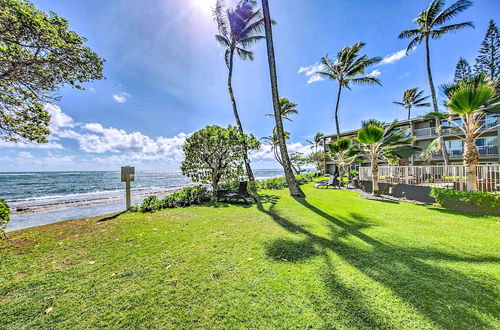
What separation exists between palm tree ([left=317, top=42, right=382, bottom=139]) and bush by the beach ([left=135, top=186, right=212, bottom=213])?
14.7 meters

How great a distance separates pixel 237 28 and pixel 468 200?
1701cm

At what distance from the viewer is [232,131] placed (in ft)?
36.6

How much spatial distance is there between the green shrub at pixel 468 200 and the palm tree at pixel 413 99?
34320 mm

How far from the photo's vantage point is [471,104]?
6508 millimetres

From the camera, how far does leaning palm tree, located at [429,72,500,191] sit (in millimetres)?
6316

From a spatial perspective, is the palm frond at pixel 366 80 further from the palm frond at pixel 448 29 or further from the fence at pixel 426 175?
the fence at pixel 426 175

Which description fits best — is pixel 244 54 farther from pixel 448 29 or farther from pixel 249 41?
pixel 448 29

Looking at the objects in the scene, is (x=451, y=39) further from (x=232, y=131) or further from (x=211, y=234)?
(x=211, y=234)

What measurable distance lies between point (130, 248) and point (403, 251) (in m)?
5.40

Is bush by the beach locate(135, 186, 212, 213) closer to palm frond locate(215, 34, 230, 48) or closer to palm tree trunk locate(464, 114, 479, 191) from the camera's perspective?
palm tree trunk locate(464, 114, 479, 191)

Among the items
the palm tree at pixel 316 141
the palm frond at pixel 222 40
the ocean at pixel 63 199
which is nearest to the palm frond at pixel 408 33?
the palm frond at pixel 222 40

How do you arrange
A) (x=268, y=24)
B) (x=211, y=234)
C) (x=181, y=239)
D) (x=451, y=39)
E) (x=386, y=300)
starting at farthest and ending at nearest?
1. (x=451, y=39)
2. (x=268, y=24)
3. (x=211, y=234)
4. (x=181, y=239)
5. (x=386, y=300)

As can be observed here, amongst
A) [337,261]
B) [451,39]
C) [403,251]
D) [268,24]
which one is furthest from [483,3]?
[337,261]

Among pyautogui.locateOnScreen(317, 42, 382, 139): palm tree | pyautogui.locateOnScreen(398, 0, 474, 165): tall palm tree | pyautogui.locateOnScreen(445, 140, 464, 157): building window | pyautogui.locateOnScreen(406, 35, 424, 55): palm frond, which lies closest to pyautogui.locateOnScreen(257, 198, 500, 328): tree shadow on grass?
pyautogui.locateOnScreen(398, 0, 474, 165): tall palm tree
